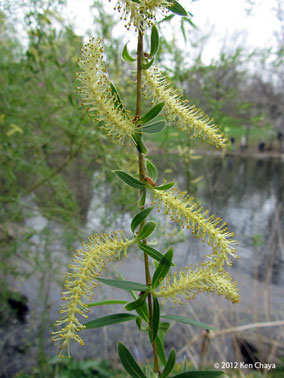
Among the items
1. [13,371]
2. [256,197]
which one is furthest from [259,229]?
[13,371]

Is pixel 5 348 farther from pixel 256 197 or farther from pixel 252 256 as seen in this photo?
pixel 256 197

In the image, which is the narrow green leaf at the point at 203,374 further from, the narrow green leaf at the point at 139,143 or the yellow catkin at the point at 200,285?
the narrow green leaf at the point at 139,143

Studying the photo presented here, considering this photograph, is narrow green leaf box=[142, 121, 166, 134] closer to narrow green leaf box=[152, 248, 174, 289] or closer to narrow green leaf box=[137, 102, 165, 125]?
narrow green leaf box=[137, 102, 165, 125]

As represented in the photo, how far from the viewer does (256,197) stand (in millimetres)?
5742

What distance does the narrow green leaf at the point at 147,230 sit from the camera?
35 centimetres

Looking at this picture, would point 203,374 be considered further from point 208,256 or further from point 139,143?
point 139,143

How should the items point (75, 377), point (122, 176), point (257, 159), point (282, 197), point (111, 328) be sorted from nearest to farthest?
point (122, 176) < point (75, 377) < point (111, 328) < point (282, 197) < point (257, 159)

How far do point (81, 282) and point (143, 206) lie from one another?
12 centimetres

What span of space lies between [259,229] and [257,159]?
491 centimetres

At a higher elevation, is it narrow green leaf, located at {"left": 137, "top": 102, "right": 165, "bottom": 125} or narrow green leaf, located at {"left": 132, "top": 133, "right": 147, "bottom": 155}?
narrow green leaf, located at {"left": 137, "top": 102, "right": 165, "bottom": 125}

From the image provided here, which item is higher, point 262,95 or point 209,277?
point 262,95

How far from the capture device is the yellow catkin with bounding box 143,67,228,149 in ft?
1.21

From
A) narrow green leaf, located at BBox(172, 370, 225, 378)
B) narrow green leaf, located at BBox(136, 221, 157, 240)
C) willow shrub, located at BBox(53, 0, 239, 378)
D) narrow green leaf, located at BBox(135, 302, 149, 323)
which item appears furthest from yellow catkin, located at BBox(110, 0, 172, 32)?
narrow green leaf, located at BBox(172, 370, 225, 378)

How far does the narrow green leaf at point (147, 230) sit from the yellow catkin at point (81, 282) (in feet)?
0.06
